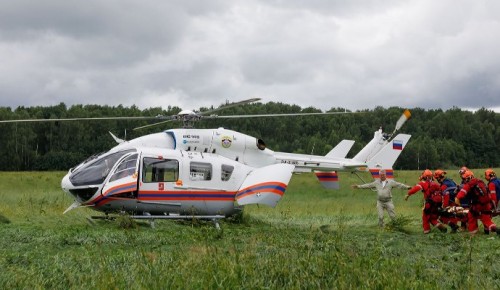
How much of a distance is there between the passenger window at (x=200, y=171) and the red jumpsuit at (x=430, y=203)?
17.0 ft

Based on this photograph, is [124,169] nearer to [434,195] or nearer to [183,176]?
[183,176]

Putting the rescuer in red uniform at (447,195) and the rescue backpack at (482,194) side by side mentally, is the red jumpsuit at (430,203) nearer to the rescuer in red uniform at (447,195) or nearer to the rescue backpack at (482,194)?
the rescuer in red uniform at (447,195)

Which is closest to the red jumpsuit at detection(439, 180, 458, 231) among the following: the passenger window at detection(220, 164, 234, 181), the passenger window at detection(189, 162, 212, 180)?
→ the passenger window at detection(220, 164, 234, 181)

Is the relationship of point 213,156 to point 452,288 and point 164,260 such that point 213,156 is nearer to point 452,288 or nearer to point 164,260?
point 164,260

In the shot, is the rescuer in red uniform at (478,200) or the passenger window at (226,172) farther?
the passenger window at (226,172)

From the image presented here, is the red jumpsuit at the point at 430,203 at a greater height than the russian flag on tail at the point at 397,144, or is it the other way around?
the russian flag on tail at the point at 397,144

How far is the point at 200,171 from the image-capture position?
53.8 ft

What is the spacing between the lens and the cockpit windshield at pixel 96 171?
50.7 ft

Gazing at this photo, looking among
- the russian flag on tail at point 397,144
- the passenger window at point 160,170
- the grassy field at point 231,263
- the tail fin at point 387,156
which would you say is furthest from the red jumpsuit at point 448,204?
the passenger window at point 160,170

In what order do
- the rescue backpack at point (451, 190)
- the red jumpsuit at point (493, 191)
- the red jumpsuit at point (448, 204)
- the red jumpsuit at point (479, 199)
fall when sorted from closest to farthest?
the red jumpsuit at point (479, 199) < the red jumpsuit at point (493, 191) < the red jumpsuit at point (448, 204) < the rescue backpack at point (451, 190)

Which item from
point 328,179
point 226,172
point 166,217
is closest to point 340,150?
point 328,179

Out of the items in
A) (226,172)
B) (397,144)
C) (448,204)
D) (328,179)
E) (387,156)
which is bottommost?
(448,204)

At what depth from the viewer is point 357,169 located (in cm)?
1977

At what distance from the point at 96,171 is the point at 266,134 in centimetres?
5119
